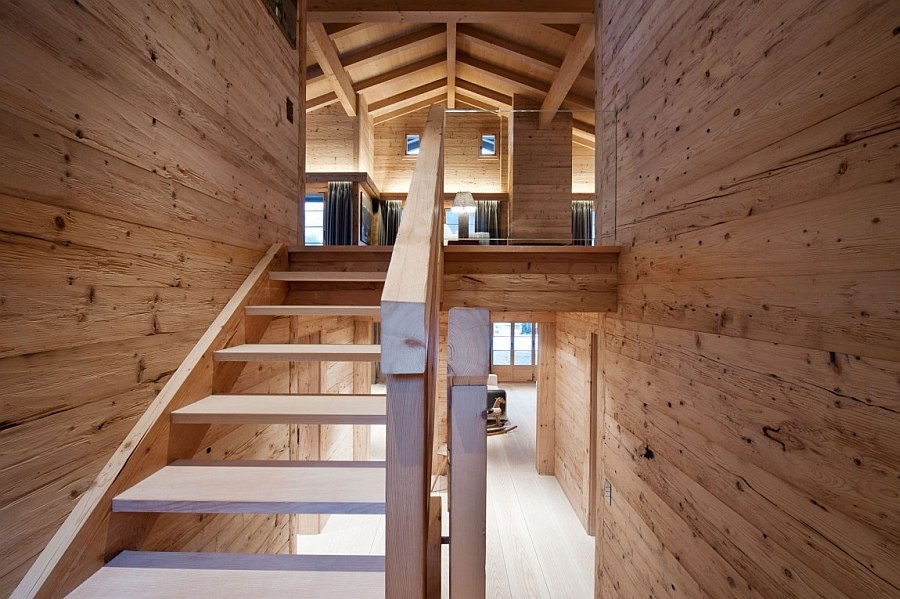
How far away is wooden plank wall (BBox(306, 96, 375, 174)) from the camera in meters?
7.02

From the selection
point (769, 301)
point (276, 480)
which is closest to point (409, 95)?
point (769, 301)

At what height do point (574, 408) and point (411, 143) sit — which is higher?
point (411, 143)

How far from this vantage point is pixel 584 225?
312 cm

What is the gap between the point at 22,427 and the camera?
0.98m

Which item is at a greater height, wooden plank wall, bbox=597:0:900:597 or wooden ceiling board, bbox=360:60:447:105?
wooden ceiling board, bbox=360:60:447:105

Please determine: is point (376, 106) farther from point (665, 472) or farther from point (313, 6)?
point (665, 472)

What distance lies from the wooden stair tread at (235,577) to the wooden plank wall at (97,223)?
0.68ft

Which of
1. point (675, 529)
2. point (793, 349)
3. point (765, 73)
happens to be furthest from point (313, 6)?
point (675, 529)

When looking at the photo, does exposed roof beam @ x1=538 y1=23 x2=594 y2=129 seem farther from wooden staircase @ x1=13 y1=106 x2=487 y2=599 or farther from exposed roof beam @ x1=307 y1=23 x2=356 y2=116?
wooden staircase @ x1=13 y1=106 x2=487 y2=599

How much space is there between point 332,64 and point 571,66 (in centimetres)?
300

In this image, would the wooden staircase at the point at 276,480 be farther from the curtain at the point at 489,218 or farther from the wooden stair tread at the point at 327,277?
A: the curtain at the point at 489,218

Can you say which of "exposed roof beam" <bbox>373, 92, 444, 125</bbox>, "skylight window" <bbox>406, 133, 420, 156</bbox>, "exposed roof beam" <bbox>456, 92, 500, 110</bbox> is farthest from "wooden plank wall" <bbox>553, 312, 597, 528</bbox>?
"exposed roof beam" <bbox>373, 92, 444, 125</bbox>

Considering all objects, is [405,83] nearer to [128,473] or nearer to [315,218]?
[315,218]

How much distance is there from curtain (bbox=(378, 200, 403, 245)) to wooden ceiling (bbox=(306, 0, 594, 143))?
170 centimetres
